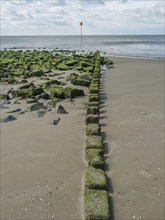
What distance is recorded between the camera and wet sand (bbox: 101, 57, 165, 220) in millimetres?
4876

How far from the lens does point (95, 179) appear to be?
520cm

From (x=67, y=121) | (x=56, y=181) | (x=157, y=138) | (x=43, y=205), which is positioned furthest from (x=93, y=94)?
(x=43, y=205)

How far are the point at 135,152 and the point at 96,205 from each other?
246cm

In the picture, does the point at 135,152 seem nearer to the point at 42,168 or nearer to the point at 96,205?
the point at 42,168

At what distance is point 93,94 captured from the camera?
12.0 meters

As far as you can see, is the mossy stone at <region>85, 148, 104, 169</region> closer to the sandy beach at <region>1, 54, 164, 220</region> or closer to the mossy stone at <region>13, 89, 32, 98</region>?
the sandy beach at <region>1, 54, 164, 220</region>

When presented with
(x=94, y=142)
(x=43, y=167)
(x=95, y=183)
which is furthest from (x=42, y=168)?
(x=95, y=183)

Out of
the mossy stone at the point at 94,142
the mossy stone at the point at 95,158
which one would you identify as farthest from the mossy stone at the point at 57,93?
the mossy stone at the point at 95,158

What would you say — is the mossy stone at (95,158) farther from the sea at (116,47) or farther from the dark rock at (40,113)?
the sea at (116,47)

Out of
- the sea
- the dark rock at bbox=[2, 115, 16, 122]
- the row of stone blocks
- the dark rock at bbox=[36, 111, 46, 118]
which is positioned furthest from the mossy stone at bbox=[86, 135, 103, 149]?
the sea

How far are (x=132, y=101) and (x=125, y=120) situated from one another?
2.55 m

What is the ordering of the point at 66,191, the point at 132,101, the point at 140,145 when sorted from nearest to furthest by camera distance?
the point at 66,191 < the point at 140,145 < the point at 132,101

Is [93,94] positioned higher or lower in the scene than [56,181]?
higher

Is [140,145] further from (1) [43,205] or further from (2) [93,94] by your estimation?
(2) [93,94]
